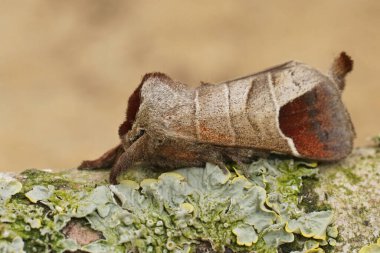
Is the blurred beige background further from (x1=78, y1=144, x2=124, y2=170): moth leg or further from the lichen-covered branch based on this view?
the lichen-covered branch

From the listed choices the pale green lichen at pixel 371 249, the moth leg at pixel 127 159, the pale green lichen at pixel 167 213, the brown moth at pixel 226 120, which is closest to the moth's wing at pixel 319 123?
the brown moth at pixel 226 120

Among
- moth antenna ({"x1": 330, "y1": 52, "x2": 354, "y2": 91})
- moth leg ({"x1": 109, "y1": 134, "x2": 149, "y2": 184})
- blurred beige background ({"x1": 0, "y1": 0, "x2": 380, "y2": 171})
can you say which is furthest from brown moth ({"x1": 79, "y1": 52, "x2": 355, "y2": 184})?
blurred beige background ({"x1": 0, "y1": 0, "x2": 380, "y2": 171})

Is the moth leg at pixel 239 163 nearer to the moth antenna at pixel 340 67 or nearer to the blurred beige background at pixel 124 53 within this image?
the moth antenna at pixel 340 67

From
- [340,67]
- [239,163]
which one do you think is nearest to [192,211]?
[239,163]

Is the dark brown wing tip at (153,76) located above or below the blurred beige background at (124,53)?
below

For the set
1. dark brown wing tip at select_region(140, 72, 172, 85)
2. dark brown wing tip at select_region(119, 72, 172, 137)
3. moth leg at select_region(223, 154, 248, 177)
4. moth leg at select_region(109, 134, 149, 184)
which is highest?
dark brown wing tip at select_region(140, 72, 172, 85)

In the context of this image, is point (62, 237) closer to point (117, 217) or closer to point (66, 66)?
point (117, 217)
